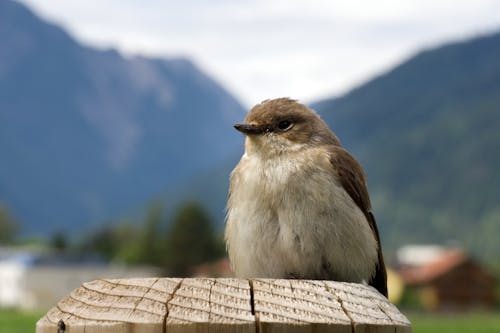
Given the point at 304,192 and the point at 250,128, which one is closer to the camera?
the point at 304,192

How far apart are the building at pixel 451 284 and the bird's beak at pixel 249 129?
405 ft

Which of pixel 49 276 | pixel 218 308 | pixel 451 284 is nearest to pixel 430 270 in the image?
pixel 451 284

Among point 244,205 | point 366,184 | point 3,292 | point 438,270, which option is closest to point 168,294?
point 244,205

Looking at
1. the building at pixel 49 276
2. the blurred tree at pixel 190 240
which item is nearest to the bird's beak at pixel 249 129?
the blurred tree at pixel 190 240

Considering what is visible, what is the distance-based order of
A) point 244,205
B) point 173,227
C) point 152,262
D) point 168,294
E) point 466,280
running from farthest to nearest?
1. point 152,262
2. point 466,280
3. point 173,227
4. point 244,205
5. point 168,294

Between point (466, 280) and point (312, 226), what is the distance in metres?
138

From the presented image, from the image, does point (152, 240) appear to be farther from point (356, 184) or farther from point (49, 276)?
point (356, 184)

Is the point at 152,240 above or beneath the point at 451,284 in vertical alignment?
above

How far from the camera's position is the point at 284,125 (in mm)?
5855

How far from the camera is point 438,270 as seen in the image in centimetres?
13862

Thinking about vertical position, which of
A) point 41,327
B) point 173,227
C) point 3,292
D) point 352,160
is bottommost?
point 3,292

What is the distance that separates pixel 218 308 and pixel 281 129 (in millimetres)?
3247

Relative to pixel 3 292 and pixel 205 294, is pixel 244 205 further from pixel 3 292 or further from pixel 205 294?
pixel 3 292

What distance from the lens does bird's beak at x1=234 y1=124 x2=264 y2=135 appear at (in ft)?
18.6
